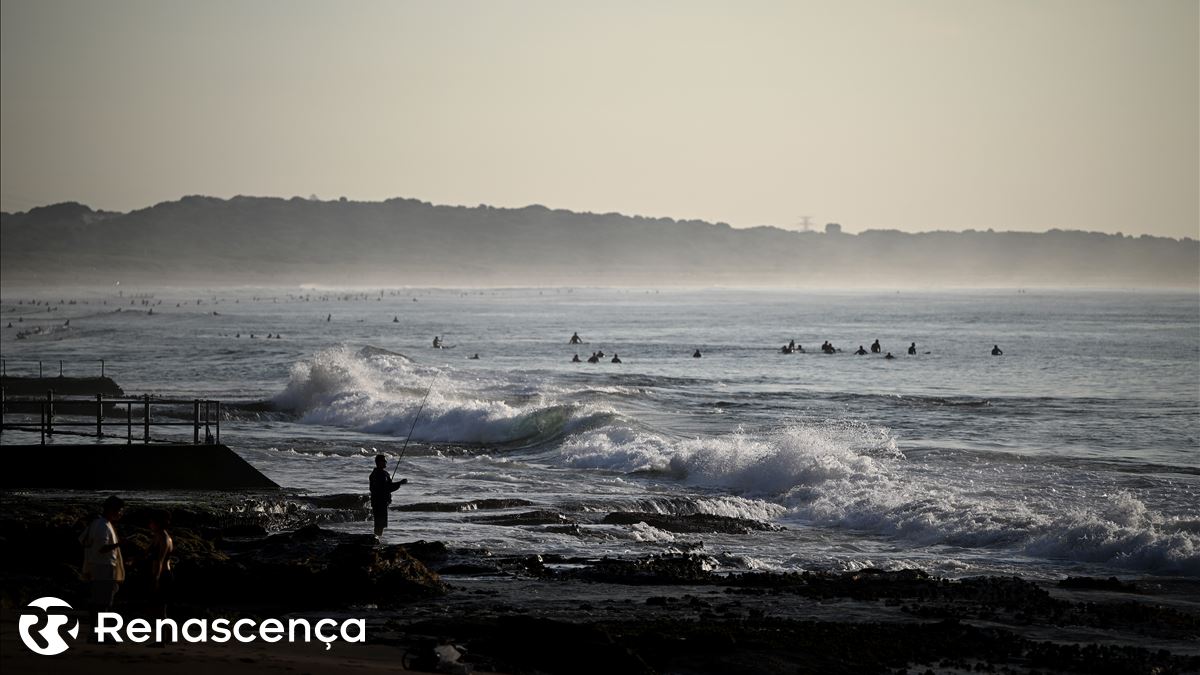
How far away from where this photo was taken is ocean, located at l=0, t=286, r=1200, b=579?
2031cm

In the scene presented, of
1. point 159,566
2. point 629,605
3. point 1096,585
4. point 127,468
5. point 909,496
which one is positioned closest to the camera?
point 159,566

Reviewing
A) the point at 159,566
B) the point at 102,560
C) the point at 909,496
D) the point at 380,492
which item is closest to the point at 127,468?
the point at 380,492

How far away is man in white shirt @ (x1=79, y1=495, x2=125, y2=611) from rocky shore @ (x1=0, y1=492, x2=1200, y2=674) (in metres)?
0.83

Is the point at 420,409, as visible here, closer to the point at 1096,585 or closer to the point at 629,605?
the point at 629,605

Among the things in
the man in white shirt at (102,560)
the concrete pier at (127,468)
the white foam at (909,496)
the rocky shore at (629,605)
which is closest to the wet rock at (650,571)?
the rocky shore at (629,605)

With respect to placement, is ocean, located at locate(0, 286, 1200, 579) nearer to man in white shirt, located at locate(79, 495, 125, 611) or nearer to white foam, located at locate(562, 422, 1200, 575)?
white foam, located at locate(562, 422, 1200, 575)

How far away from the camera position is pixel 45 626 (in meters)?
11.9

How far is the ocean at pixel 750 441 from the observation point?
2031 cm

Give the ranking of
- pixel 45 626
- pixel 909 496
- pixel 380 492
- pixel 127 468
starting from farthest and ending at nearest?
1. pixel 909 496
2. pixel 127 468
3. pixel 380 492
4. pixel 45 626

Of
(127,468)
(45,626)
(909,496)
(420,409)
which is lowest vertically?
(909,496)

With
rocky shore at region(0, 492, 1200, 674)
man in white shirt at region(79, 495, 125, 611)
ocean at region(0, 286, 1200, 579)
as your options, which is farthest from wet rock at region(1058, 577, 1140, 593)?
man in white shirt at region(79, 495, 125, 611)

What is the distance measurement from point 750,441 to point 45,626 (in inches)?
851

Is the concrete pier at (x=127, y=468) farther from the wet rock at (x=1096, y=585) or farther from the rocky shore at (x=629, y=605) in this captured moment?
the wet rock at (x=1096, y=585)

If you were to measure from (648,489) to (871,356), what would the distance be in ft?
163
